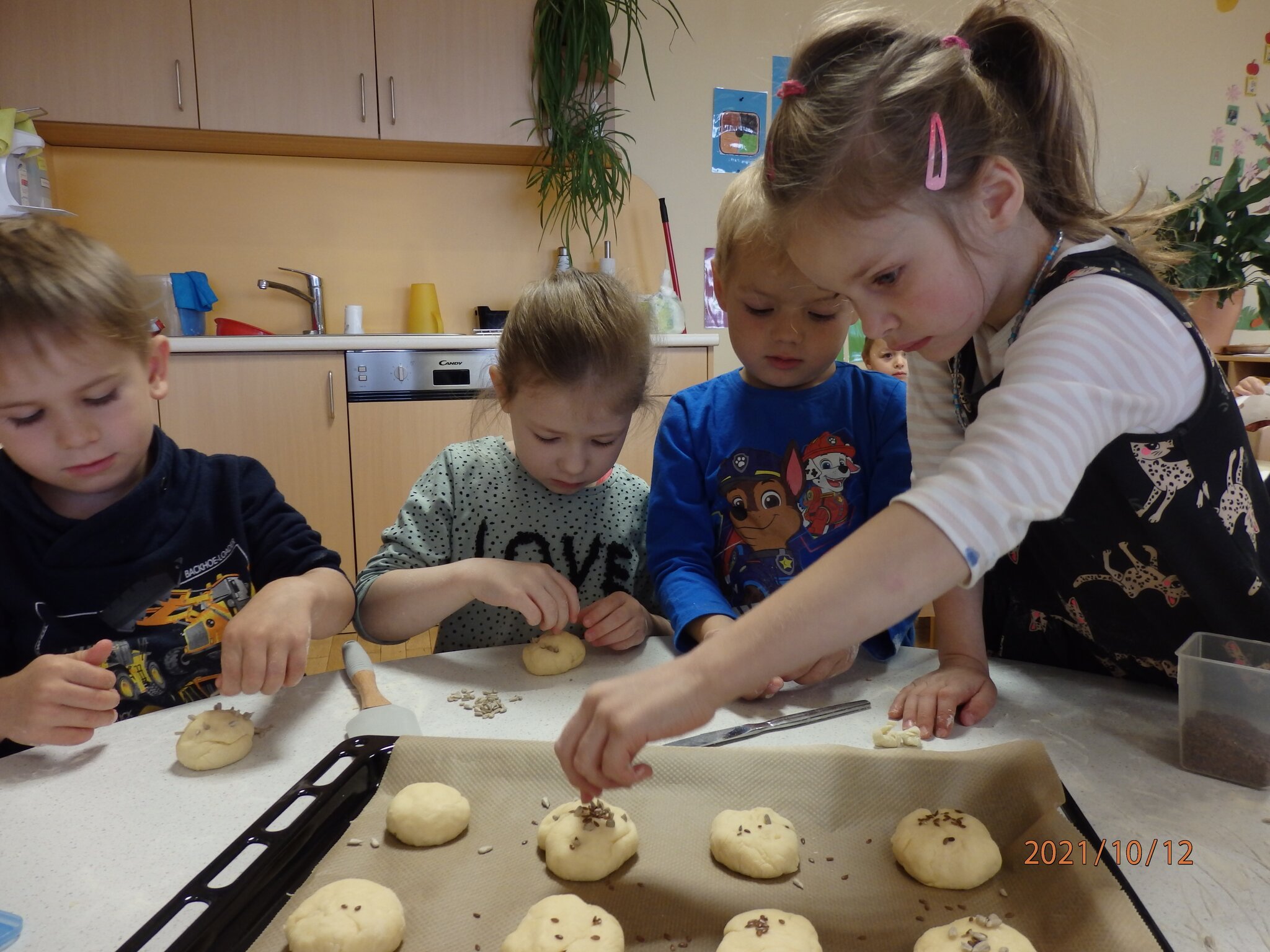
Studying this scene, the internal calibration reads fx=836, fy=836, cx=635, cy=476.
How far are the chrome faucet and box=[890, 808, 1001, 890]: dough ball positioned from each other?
2.91m

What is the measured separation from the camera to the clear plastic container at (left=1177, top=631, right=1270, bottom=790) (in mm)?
671

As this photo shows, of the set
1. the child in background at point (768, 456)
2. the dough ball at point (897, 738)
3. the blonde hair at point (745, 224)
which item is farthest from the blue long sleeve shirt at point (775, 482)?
the dough ball at point (897, 738)

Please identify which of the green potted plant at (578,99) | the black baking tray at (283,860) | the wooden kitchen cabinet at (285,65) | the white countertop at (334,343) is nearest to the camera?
the black baking tray at (283,860)

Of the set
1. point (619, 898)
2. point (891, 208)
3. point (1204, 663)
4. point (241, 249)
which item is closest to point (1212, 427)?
point (1204, 663)

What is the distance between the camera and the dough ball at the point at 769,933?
555 millimetres

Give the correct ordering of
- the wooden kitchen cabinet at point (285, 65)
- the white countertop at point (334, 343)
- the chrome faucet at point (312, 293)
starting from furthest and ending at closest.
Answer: the chrome faucet at point (312, 293), the wooden kitchen cabinet at point (285, 65), the white countertop at point (334, 343)

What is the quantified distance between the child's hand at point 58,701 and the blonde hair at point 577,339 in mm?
598

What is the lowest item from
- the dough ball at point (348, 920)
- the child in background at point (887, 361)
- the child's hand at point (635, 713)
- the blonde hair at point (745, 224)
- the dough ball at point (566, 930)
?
the dough ball at point (566, 930)

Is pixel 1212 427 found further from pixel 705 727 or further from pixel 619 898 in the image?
pixel 619 898

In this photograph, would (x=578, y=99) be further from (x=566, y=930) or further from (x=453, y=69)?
(x=566, y=930)

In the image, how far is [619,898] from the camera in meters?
0.64

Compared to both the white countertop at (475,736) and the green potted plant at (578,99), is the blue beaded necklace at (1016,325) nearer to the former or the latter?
the white countertop at (475,736)

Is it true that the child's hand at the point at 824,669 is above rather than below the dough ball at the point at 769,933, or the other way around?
above
